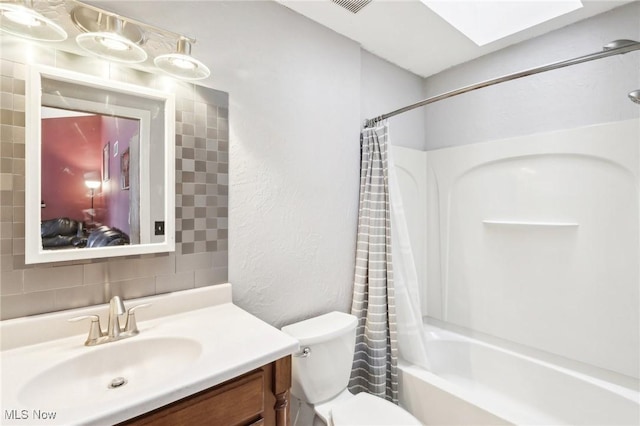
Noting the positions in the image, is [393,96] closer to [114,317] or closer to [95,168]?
[95,168]

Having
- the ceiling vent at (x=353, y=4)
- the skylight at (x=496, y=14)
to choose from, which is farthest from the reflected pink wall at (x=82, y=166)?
the skylight at (x=496, y=14)

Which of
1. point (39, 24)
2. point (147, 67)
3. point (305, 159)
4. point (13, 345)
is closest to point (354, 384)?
point (305, 159)

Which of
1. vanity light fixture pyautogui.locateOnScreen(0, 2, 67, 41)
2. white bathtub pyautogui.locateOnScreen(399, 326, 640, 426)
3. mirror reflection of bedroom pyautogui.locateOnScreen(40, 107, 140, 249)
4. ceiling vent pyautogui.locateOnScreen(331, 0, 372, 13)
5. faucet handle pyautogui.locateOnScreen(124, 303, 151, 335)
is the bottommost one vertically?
white bathtub pyautogui.locateOnScreen(399, 326, 640, 426)

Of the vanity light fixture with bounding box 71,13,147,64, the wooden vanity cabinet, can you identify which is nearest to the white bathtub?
the wooden vanity cabinet

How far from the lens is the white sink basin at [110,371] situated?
83 centimetres

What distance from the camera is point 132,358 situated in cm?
102

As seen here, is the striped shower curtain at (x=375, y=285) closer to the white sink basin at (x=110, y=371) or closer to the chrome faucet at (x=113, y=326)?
the white sink basin at (x=110, y=371)

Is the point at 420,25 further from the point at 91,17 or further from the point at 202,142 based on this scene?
the point at 91,17

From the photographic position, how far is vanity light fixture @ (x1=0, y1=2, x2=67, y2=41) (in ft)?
2.88

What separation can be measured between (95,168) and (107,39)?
0.45 m

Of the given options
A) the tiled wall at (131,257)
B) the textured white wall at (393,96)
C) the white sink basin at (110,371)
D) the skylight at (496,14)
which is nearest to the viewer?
the white sink basin at (110,371)

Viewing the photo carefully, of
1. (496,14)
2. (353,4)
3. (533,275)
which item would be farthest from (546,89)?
(353,4)

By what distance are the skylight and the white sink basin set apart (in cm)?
203

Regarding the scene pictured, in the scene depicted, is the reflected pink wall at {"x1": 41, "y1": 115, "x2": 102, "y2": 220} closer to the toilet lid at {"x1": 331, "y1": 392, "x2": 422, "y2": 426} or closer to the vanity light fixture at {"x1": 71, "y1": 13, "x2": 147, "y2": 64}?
the vanity light fixture at {"x1": 71, "y1": 13, "x2": 147, "y2": 64}
